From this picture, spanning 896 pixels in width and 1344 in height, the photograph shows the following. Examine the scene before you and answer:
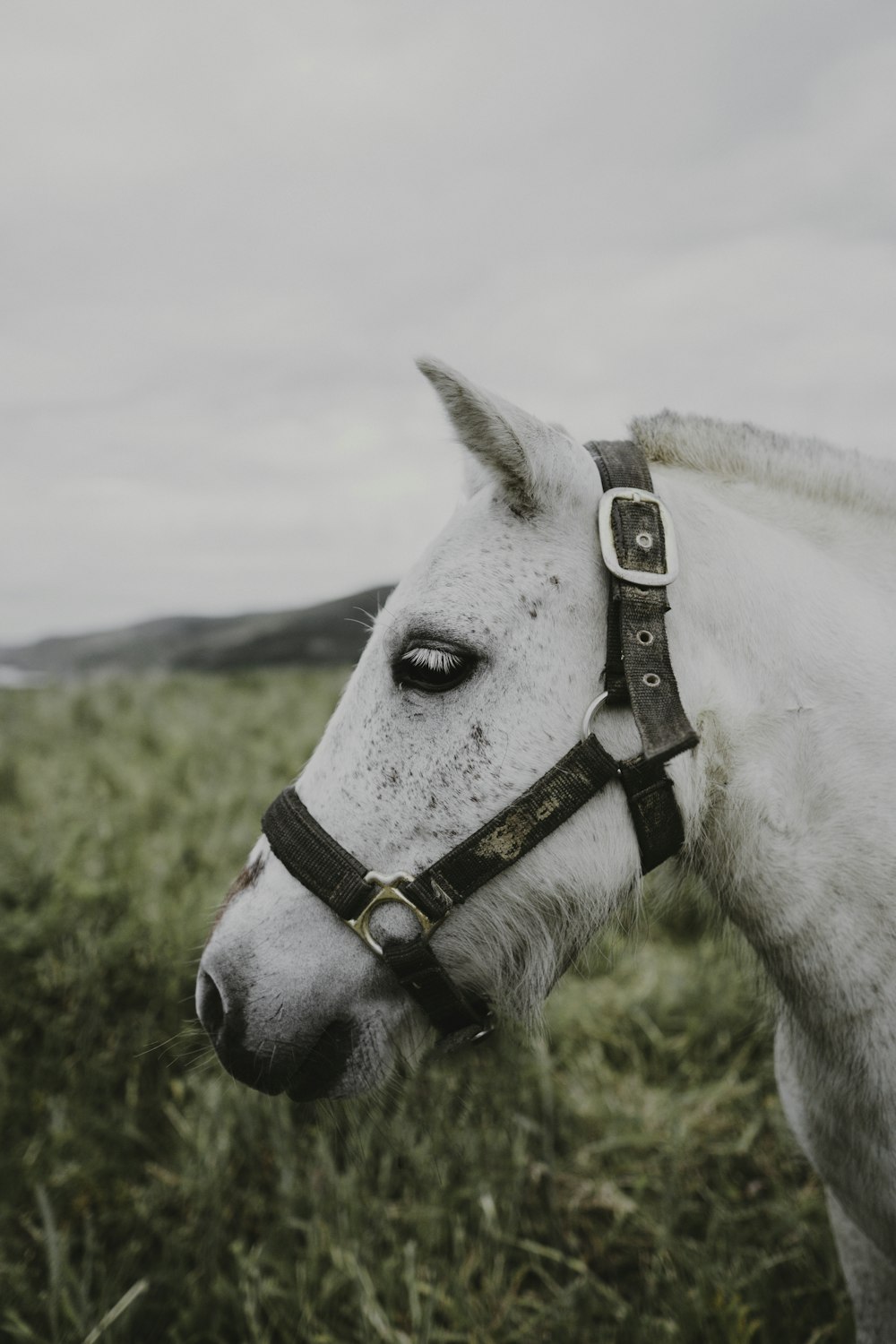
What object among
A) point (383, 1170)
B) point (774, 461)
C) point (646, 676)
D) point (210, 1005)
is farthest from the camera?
point (383, 1170)

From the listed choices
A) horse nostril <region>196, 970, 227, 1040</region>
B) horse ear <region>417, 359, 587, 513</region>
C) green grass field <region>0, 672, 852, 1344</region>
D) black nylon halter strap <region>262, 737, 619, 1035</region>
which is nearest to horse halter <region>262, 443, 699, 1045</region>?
black nylon halter strap <region>262, 737, 619, 1035</region>

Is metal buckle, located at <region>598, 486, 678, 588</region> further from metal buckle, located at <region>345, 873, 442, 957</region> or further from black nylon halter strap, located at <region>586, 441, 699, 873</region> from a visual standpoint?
metal buckle, located at <region>345, 873, 442, 957</region>

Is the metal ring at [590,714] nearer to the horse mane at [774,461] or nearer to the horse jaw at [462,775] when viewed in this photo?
the horse jaw at [462,775]

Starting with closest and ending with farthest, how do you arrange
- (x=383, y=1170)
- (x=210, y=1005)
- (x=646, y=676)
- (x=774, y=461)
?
(x=646, y=676), (x=210, y=1005), (x=774, y=461), (x=383, y=1170)

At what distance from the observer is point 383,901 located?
1.80 metres

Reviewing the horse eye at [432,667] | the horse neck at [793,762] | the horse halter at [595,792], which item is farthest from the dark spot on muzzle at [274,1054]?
the horse neck at [793,762]

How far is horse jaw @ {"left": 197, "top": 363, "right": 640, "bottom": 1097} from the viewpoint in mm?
1799

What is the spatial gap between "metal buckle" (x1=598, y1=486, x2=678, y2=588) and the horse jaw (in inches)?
2.2

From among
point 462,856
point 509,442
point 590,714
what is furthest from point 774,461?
point 462,856

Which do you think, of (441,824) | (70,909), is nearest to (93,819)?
(70,909)

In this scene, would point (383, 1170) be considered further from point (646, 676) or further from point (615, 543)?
point (615, 543)

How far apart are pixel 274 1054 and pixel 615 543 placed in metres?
1.35

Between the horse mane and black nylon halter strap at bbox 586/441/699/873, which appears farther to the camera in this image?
the horse mane

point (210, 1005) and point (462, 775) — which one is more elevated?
point (462, 775)
